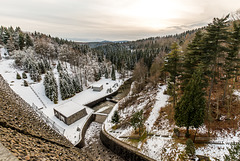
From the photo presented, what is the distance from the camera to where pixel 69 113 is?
800 inches

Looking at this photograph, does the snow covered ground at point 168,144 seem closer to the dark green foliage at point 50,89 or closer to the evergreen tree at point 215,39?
the evergreen tree at point 215,39

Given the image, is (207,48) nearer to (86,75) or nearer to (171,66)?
(171,66)

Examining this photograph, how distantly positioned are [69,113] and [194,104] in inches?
760

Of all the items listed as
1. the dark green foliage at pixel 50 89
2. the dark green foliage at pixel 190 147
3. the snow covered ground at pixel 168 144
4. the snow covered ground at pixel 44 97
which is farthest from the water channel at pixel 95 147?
the dark green foliage at pixel 50 89

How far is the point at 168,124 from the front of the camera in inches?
594

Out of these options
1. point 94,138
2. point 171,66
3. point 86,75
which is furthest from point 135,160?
point 86,75

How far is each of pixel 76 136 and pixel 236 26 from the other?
23618mm

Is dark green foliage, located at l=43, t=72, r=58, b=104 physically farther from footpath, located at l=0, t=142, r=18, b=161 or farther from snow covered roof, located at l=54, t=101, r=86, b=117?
footpath, located at l=0, t=142, r=18, b=161

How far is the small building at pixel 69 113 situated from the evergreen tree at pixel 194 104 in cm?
1741

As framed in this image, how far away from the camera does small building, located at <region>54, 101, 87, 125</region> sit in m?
19.8

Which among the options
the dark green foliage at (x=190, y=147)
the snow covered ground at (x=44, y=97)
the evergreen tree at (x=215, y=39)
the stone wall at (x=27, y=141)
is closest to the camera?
the stone wall at (x=27, y=141)

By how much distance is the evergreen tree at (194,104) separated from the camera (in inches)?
398

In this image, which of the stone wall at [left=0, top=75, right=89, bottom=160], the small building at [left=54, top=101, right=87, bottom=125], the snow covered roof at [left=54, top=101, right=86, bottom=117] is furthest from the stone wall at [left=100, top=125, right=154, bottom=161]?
the snow covered roof at [left=54, top=101, right=86, bottom=117]

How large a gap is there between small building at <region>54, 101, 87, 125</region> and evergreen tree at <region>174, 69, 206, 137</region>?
685 inches
